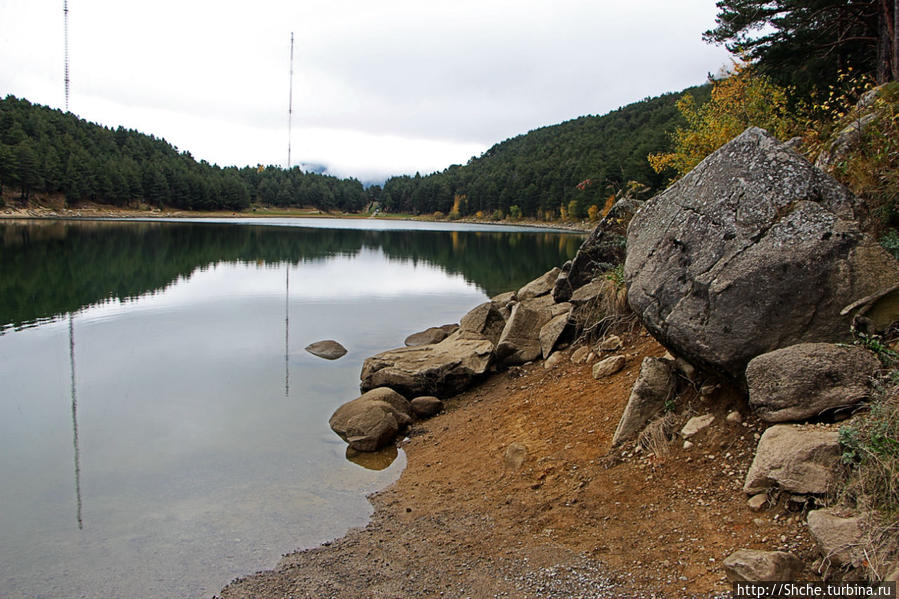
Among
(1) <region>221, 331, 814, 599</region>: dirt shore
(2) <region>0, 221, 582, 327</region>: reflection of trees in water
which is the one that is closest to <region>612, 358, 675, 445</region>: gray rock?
(1) <region>221, 331, 814, 599</region>: dirt shore

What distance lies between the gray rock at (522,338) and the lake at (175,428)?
3.85m

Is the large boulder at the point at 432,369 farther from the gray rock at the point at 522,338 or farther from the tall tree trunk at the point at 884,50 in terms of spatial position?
the tall tree trunk at the point at 884,50

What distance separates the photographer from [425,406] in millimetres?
12328

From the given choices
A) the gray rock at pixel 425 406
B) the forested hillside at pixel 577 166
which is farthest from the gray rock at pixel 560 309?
the forested hillside at pixel 577 166

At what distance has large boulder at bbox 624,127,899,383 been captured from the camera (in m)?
6.53

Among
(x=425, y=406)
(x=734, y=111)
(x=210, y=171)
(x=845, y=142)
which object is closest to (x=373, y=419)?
(x=425, y=406)

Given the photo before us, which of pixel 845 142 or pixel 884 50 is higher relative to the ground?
pixel 884 50

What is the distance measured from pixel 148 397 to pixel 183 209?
519ft

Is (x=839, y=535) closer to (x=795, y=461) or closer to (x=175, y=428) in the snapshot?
(x=795, y=461)

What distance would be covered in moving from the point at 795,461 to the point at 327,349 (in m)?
14.9

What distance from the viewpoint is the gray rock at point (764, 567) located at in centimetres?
483

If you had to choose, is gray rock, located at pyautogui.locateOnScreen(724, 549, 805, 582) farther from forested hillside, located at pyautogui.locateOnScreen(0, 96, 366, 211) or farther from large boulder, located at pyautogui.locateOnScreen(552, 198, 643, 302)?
forested hillside, located at pyautogui.locateOnScreen(0, 96, 366, 211)

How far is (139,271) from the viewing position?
3791cm

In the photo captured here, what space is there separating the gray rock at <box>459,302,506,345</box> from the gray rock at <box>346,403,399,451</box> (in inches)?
182
